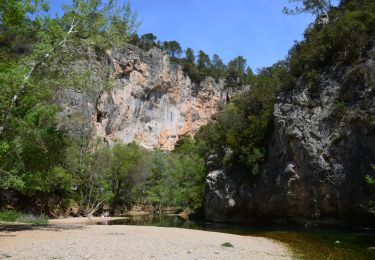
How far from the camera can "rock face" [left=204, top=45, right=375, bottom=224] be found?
2578cm

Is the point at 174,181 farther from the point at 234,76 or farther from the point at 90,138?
the point at 234,76

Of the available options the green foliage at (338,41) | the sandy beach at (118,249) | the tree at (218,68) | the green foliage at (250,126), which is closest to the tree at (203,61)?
the tree at (218,68)

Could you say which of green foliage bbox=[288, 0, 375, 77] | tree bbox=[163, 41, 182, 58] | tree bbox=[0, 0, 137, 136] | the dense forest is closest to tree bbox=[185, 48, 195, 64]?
tree bbox=[163, 41, 182, 58]

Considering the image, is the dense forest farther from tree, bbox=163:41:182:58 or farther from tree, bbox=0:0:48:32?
tree, bbox=163:41:182:58

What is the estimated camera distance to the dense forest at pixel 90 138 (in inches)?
661

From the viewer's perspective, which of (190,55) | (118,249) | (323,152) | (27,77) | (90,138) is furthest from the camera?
(190,55)

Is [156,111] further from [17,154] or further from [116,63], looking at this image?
[17,154]

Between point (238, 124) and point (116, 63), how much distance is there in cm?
5039

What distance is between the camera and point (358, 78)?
88.9ft

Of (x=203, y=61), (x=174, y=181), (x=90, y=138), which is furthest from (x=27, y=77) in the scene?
(x=203, y=61)

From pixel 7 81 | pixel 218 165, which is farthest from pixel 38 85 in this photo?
pixel 218 165

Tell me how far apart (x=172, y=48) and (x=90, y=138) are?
6242 centimetres

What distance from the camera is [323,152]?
28.4 metres

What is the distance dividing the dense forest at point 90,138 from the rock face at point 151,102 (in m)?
20.4
